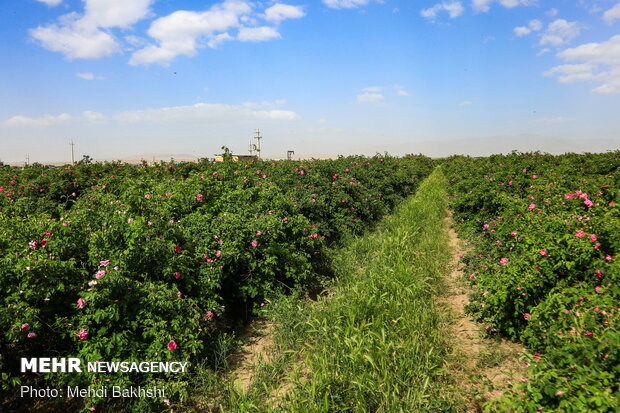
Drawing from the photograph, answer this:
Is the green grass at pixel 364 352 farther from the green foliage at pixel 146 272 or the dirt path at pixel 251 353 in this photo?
the green foliage at pixel 146 272

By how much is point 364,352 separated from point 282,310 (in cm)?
142

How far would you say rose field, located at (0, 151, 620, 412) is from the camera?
2.69 metres

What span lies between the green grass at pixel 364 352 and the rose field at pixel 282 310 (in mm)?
17

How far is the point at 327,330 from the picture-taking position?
365 cm

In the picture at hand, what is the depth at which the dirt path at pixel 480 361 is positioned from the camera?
3.02 metres

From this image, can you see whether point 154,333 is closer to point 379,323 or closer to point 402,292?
point 379,323

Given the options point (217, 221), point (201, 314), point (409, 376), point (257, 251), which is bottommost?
point (409, 376)

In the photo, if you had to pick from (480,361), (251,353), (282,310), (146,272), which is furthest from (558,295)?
(146,272)

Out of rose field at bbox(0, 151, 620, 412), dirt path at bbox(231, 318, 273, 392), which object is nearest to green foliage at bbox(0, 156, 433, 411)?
rose field at bbox(0, 151, 620, 412)

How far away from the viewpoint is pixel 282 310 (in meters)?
4.44

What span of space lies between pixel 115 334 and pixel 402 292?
2966 millimetres

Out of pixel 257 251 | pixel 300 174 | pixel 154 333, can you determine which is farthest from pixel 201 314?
pixel 300 174

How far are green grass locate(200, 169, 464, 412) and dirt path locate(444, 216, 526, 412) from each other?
0.17 meters

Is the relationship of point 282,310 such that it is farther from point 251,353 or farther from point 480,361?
point 480,361
